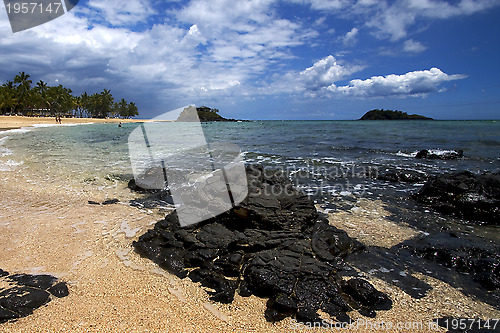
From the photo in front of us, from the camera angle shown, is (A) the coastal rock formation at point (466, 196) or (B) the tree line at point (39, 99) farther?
(B) the tree line at point (39, 99)

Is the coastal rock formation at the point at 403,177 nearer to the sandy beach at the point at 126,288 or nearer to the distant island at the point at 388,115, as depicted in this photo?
the sandy beach at the point at 126,288

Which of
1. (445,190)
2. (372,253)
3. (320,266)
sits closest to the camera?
(320,266)

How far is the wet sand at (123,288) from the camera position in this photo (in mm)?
3066

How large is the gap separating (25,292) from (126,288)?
1.22m

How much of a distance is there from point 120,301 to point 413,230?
6155 mm

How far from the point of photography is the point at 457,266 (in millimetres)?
4531

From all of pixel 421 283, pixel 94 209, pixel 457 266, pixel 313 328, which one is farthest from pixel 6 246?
pixel 457 266

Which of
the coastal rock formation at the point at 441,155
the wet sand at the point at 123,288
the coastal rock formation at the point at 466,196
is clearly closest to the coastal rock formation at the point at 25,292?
the wet sand at the point at 123,288

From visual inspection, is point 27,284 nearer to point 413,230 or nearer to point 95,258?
point 95,258

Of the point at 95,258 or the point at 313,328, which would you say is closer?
the point at 313,328

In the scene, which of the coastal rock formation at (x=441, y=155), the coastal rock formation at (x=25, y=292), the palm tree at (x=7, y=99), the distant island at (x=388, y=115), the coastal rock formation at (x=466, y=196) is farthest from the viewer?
the distant island at (x=388, y=115)

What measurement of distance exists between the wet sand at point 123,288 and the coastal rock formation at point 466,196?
230cm

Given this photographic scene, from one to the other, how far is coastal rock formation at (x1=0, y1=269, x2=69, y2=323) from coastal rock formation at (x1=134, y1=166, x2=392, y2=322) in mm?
1337

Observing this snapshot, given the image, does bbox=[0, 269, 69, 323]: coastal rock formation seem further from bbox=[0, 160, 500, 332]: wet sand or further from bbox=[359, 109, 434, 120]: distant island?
bbox=[359, 109, 434, 120]: distant island
